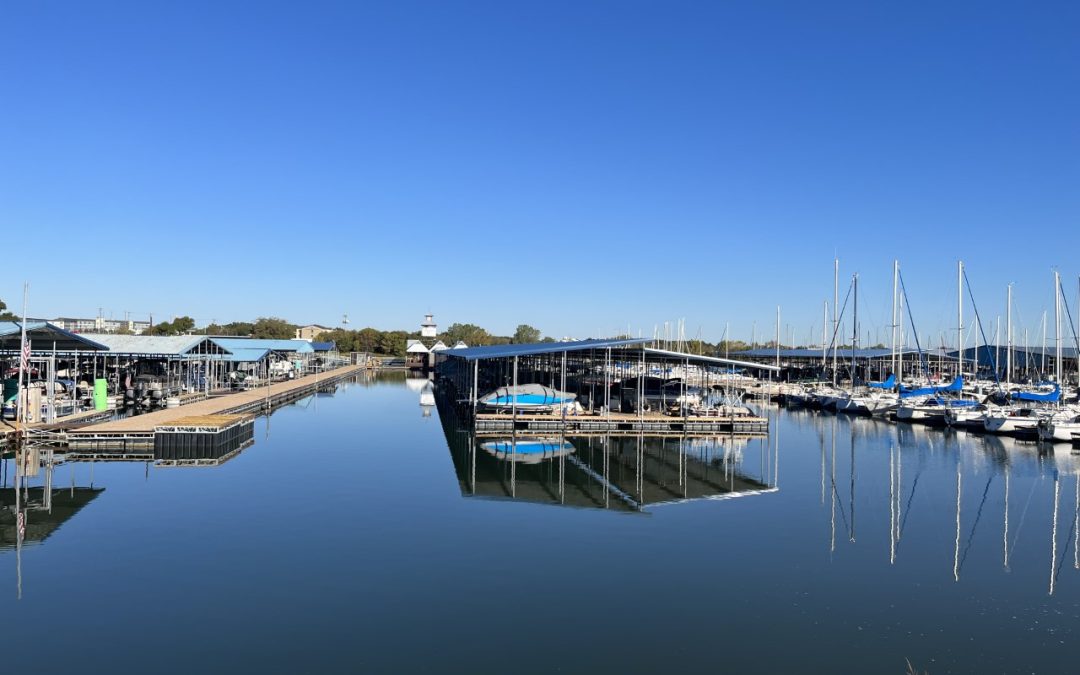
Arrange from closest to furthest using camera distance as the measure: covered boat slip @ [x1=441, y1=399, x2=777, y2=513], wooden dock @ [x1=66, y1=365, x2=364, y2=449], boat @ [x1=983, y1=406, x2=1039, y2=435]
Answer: covered boat slip @ [x1=441, y1=399, x2=777, y2=513], wooden dock @ [x1=66, y1=365, x2=364, y2=449], boat @ [x1=983, y1=406, x2=1039, y2=435]

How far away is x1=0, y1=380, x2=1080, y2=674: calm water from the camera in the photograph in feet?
40.1

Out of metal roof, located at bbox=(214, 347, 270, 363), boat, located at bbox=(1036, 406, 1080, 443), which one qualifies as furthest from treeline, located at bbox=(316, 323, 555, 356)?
boat, located at bbox=(1036, 406, 1080, 443)

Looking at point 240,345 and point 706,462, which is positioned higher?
point 240,345

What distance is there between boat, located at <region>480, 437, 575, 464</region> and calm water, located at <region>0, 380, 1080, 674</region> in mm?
2559

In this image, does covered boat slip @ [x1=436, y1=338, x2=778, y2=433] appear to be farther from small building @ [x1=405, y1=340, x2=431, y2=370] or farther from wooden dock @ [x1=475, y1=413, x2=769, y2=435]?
small building @ [x1=405, y1=340, x2=431, y2=370]

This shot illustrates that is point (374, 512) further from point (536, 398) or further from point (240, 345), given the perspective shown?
point (240, 345)

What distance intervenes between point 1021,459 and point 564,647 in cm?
3102

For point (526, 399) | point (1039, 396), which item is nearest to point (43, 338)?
point (526, 399)

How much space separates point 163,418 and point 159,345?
57.0ft

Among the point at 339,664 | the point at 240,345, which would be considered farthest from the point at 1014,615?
the point at 240,345

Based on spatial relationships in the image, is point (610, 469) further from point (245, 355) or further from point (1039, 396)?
point (245, 355)

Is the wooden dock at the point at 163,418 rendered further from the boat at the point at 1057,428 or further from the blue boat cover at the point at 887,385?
the blue boat cover at the point at 887,385

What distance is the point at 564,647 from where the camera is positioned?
1242 centimetres

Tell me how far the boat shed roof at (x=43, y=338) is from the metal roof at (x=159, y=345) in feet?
17.0
